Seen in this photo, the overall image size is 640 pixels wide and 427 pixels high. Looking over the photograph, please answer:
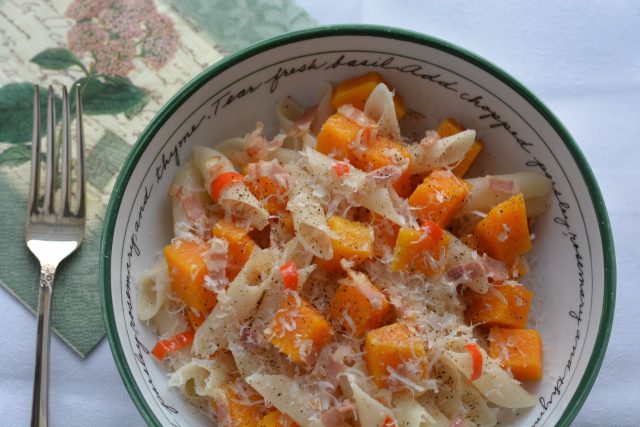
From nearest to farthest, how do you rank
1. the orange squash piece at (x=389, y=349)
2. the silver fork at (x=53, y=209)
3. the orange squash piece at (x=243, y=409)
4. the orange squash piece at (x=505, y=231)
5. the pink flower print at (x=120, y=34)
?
the orange squash piece at (x=389, y=349) → the orange squash piece at (x=243, y=409) → the orange squash piece at (x=505, y=231) → the silver fork at (x=53, y=209) → the pink flower print at (x=120, y=34)

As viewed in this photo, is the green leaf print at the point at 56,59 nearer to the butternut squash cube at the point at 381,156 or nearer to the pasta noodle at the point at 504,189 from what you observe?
the butternut squash cube at the point at 381,156

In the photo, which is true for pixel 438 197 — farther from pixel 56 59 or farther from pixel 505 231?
pixel 56 59

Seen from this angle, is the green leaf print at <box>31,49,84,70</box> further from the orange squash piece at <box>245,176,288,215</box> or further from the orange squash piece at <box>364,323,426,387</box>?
the orange squash piece at <box>364,323,426,387</box>

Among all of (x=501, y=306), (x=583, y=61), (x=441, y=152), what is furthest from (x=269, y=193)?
(x=583, y=61)

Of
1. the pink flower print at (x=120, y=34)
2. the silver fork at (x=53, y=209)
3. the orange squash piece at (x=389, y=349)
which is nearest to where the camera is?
the orange squash piece at (x=389, y=349)

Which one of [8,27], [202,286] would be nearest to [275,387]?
[202,286]

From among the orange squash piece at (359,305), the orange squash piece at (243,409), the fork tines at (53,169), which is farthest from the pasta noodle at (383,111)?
the fork tines at (53,169)

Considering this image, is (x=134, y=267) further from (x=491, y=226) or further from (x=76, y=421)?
(x=491, y=226)
